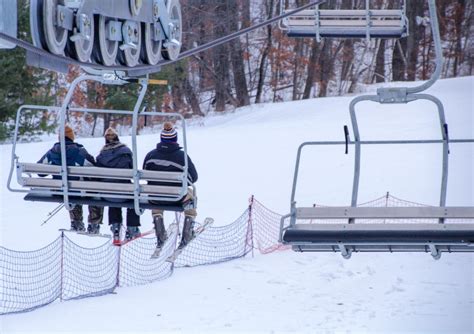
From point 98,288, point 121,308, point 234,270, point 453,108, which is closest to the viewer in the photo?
point 121,308

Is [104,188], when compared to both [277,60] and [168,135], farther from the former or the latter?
[277,60]

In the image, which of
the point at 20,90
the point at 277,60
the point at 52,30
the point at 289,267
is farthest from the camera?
the point at 277,60

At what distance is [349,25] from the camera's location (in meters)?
11.4

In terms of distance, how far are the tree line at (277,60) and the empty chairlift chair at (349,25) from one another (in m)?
19.2

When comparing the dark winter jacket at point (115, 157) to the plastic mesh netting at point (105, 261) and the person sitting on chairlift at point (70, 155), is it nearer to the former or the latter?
the person sitting on chairlift at point (70, 155)

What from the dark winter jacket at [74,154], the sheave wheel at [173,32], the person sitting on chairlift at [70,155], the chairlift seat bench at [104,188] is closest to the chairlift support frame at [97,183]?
the chairlift seat bench at [104,188]

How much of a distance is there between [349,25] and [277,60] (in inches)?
908

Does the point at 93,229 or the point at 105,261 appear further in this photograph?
the point at 105,261

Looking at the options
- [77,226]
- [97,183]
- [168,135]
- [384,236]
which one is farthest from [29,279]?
[384,236]

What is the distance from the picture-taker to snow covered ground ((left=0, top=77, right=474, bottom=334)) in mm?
13891

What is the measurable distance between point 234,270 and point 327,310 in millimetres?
2258

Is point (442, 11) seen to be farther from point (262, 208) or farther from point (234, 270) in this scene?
point (234, 270)

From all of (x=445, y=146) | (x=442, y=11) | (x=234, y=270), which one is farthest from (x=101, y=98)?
(x=445, y=146)

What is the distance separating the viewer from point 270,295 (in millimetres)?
15070
